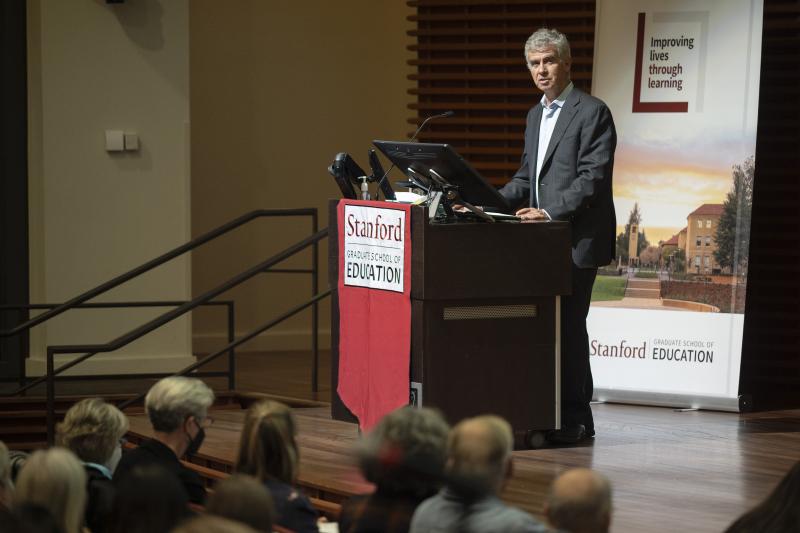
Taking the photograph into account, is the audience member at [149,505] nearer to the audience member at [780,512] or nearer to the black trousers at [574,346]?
the audience member at [780,512]

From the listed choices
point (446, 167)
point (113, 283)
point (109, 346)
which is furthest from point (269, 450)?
point (113, 283)

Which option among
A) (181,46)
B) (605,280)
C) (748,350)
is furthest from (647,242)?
(181,46)

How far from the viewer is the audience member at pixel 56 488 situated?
8.21 feet

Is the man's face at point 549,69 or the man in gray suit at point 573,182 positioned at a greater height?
the man's face at point 549,69

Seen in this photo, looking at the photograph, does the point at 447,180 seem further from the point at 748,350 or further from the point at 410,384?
the point at 748,350

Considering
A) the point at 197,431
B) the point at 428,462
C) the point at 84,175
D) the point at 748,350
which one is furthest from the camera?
the point at 84,175

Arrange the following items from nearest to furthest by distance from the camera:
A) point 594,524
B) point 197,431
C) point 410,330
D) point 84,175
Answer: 1. point 594,524
2. point 197,431
3. point 410,330
4. point 84,175

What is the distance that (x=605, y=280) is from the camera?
640cm

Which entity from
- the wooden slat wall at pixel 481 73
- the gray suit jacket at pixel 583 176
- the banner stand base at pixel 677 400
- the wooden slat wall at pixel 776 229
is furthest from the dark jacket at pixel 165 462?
the wooden slat wall at pixel 481 73

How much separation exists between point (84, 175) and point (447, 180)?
378cm

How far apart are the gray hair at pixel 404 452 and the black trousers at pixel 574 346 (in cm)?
238

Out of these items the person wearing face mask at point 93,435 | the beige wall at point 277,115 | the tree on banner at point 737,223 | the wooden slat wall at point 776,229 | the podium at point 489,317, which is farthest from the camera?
the beige wall at point 277,115

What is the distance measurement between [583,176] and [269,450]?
2.30 m

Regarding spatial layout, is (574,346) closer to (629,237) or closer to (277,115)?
(629,237)
